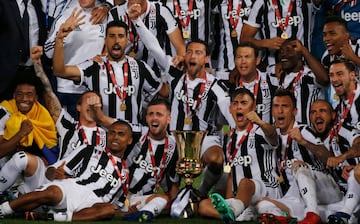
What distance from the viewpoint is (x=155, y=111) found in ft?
33.3

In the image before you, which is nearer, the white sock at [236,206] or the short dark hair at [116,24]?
the white sock at [236,206]

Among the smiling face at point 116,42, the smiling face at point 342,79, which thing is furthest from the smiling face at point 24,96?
the smiling face at point 342,79

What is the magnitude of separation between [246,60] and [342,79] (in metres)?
0.99

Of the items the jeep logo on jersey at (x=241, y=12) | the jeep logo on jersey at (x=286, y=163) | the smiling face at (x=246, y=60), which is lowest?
the jeep logo on jersey at (x=286, y=163)

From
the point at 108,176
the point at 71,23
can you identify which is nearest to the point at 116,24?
the point at 71,23

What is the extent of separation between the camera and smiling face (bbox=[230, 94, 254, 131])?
33.1ft

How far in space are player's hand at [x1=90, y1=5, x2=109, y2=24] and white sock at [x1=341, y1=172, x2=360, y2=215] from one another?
9.99 ft

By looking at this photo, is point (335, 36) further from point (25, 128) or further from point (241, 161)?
point (25, 128)

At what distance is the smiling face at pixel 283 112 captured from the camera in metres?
9.98

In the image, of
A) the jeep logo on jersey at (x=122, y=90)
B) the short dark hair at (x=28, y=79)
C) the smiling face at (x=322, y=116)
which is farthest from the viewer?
the jeep logo on jersey at (x=122, y=90)

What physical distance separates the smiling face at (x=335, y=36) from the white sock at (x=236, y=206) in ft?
5.76

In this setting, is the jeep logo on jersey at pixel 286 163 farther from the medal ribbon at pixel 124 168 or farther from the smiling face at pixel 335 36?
the medal ribbon at pixel 124 168

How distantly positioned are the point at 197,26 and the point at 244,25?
445 mm

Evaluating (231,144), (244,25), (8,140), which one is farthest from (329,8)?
(8,140)
